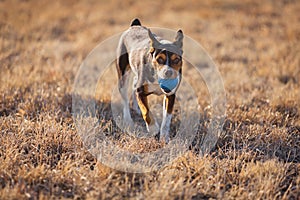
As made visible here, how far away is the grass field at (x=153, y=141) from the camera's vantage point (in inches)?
183

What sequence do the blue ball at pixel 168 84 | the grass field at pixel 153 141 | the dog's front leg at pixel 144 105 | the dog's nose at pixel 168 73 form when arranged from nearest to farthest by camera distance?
the grass field at pixel 153 141
the dog's nose at pixel 168 73
the blue ball at pixel 168 84
the dog's front leg at pixel 144 105

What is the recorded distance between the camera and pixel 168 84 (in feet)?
17.9

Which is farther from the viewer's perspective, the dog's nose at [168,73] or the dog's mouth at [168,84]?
the dog's mouth at [168,84]

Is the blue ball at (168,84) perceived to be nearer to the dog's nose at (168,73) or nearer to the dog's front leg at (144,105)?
the dog's nose at (168,73)

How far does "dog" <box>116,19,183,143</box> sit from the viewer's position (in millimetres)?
5402

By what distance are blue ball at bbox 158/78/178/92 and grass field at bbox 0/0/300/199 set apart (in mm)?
795

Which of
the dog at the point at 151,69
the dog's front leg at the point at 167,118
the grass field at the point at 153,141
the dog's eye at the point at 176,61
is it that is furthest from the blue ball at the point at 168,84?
the grass field at the point at 153,141

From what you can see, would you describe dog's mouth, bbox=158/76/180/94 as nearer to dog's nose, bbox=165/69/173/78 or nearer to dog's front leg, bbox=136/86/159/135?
dog's nose, bbox=165/69/173/78

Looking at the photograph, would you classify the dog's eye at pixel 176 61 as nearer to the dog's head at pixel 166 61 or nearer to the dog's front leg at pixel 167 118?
the dog's head at pixel 166 61

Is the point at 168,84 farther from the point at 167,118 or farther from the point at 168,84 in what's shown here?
the point at 167,118

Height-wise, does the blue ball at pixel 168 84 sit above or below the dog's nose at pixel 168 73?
below

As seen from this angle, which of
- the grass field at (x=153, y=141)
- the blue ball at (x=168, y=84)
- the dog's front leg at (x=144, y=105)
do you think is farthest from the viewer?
the dog's front leg at (x=144, y=105)

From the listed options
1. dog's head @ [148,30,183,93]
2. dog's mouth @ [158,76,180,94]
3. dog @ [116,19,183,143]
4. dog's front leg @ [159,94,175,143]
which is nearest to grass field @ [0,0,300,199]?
dog's front leg @ [159,94,175,143]

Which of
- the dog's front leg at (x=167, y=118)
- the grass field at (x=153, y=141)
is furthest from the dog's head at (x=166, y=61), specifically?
the grass field at (x=153, y=141)
